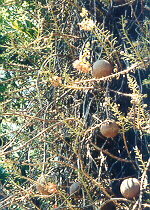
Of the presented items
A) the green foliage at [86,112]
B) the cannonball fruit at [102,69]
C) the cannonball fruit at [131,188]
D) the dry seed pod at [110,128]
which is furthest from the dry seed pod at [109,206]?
the cannonball fruit at [102,69]

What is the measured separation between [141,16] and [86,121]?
1.84 feet

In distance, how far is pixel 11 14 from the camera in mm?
2713

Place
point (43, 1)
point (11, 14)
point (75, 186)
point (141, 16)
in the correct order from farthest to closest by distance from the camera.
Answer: point (11, 14), point (43, 1), point (141, 16), point (75, 186)

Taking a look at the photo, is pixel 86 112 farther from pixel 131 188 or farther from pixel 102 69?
pixel 131 188

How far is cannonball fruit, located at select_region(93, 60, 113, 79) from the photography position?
4.47 feet

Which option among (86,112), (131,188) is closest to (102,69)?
(86,112)

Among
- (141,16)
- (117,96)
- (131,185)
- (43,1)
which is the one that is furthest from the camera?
(43,1)

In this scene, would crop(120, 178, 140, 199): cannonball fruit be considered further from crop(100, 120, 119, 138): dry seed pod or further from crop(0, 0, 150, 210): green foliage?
crop(100, 120, 119, 138): dry seed pod

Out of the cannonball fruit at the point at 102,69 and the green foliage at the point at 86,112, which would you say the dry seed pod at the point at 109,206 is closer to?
the green foliage at the point at 86,112

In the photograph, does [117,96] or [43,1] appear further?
[43,1]

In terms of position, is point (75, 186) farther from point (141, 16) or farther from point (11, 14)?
point (11, 14)

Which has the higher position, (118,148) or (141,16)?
(141,16)

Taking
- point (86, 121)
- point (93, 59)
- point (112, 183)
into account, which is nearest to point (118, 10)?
point (93, 59)

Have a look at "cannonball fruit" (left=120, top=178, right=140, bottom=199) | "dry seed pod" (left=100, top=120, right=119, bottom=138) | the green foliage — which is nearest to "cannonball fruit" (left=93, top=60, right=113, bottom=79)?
the green foliage
